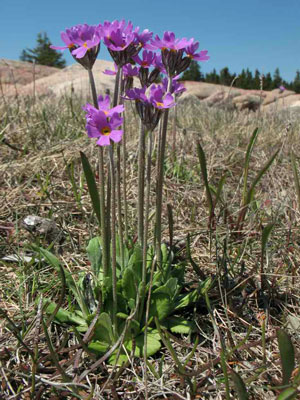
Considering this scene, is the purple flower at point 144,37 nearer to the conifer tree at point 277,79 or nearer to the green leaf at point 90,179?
the green leaf at point 90,179

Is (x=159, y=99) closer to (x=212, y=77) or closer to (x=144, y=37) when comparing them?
(x=144, y=37)

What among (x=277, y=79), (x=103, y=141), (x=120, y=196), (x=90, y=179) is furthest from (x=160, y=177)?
(x=277, y=79)

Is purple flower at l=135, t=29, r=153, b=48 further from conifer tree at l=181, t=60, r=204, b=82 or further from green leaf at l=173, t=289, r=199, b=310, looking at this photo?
conifer tree at l=181, t=60, r=204, b=82

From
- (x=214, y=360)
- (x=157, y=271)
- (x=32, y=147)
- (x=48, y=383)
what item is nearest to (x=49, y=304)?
(x=48, y=383)

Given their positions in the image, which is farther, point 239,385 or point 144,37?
point 144,37

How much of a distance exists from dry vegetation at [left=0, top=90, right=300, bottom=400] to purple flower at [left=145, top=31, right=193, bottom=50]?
0.83 metres

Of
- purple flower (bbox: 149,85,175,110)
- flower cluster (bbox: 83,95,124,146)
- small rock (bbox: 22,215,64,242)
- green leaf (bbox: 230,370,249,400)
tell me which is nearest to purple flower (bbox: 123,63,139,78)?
purple flower (bbox: 149,85,175,110)

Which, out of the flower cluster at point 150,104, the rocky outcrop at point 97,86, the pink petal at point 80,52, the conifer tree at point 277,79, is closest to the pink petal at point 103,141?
the flower cluster at point 150,104

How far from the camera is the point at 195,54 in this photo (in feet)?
4.69

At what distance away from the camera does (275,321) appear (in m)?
1.62

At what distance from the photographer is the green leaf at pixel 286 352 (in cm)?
108

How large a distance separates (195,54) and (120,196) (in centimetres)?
61

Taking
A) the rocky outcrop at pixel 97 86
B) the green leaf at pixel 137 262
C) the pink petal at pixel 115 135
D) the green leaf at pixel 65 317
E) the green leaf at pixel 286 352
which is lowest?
the green leaf at pixel 65 317

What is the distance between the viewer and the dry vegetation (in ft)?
4.31
